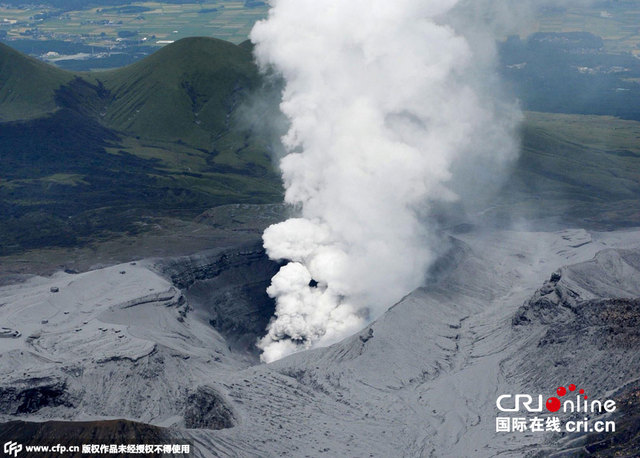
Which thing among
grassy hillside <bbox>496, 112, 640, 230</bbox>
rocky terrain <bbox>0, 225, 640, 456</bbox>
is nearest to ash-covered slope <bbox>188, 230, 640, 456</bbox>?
rocky terrain <bbox>0, 225, 640, 456</bbox>

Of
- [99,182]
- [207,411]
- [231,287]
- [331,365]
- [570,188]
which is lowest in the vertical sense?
[570,188]

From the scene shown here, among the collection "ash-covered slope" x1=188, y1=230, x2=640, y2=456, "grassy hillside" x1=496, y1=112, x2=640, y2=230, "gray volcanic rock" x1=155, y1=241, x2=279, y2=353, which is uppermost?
"ash-covered slope" x1=188, y1=230, x2=640, y2=456

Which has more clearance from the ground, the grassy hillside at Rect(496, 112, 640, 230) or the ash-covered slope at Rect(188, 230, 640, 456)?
the ash-covered slope at Rect(188, 230, 640, 456)

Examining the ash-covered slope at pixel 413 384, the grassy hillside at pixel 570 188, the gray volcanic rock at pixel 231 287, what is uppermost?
the ash-covered slope at pixel 413 384

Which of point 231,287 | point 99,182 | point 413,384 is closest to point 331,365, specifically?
point 413,384

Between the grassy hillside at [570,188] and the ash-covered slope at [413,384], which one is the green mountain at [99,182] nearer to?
the grassy hillside at [570,188]

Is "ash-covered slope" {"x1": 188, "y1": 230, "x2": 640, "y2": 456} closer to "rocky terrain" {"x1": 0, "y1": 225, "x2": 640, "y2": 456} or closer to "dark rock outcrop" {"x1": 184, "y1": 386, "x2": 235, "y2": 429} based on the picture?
"rocky terrain" {"x1": 0, "y1": 225, "x2": 640, "y2": 456}

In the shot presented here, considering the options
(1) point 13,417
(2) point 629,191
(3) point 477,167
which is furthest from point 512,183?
(1) point 13,417

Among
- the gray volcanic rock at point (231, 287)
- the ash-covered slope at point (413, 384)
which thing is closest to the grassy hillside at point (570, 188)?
the ash-covered slope at point (413, 384)

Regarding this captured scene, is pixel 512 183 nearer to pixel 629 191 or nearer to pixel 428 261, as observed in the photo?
pixel 629 191

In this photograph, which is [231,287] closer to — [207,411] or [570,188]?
[207,411]

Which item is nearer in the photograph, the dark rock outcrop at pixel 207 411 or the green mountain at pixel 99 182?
the dark rock outcrop at pixel 207 411
